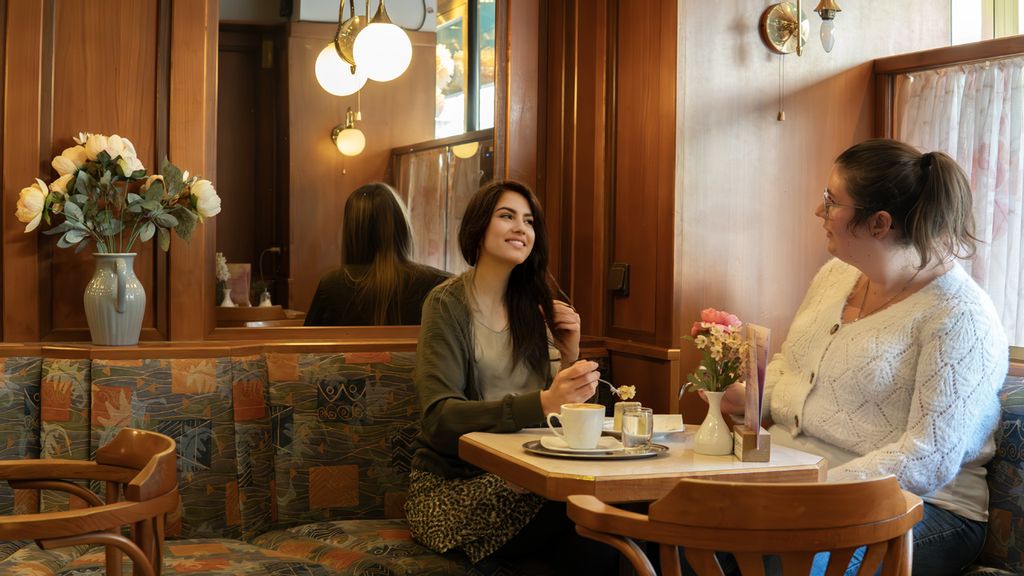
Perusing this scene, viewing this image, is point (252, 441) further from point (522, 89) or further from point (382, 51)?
point (522, 89)

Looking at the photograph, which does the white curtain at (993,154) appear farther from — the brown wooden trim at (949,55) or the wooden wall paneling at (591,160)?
the wooden wall paneling at (591,160)

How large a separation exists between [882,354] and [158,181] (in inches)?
78.5

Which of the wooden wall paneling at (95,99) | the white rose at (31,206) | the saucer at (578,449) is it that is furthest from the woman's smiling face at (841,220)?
the white rose at (31,206)

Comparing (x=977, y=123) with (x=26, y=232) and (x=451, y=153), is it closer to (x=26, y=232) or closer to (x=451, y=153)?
(x=451, y=153)

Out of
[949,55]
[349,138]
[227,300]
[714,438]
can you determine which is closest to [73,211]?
[227,300]

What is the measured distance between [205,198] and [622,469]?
157 cm

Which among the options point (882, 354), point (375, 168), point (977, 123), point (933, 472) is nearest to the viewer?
point (933, 472)

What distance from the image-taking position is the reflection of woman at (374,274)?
10.6 ft

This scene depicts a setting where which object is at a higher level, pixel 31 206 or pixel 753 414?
pixel 31 206

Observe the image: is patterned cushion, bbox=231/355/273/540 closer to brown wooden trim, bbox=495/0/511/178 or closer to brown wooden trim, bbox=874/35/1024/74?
brown wooden trim, bbox=495/0/511/178

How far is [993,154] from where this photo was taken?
2.99 m

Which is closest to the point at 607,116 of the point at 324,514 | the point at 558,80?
the point at 558,80

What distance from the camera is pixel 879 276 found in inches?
98.8

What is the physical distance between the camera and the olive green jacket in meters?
2.35
